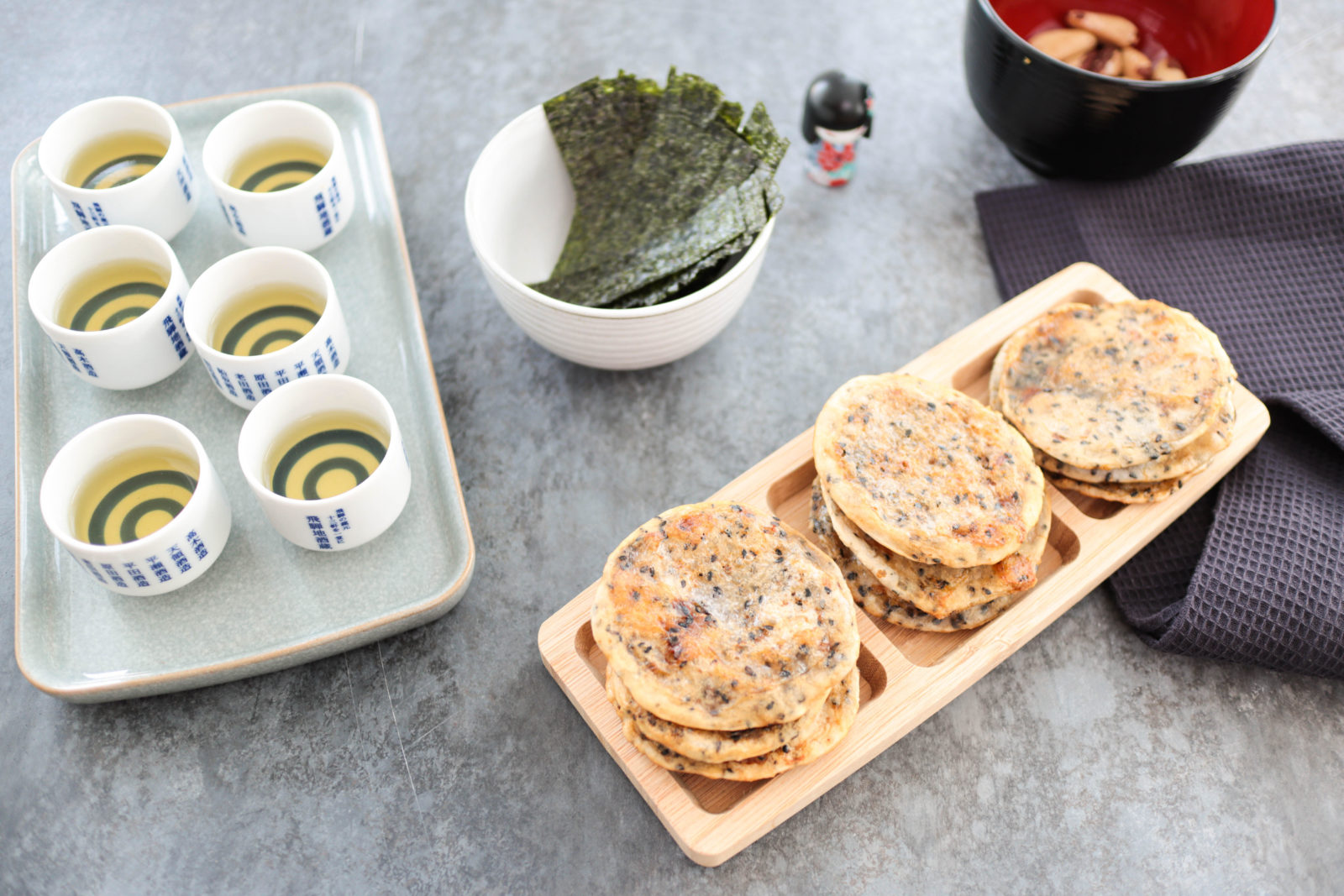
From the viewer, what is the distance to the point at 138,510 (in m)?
1.48

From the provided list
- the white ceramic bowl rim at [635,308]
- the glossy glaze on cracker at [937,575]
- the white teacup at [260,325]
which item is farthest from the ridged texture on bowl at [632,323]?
the glossy glaze on cracker at [937,575]

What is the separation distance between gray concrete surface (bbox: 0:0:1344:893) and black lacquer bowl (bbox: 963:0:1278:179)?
244 mm

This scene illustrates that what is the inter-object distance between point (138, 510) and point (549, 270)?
837 millimetres

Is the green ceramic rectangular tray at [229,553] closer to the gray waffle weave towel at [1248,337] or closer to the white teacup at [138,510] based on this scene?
the white teacup at [138,510]

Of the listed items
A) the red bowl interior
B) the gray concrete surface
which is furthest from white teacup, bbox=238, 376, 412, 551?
the red bowl interior

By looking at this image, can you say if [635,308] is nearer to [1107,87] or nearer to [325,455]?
[325,455]

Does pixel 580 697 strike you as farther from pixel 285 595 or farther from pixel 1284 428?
pixel 1284 428

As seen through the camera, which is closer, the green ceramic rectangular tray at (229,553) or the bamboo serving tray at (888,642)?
the bamboo serving tray at (888,642)

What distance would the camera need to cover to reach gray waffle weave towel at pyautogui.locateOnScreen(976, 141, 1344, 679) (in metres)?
1.53

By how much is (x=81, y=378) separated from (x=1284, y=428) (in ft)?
6.85

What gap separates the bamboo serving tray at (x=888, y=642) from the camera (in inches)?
52.3

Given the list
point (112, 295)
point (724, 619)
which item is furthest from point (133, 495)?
point (724, 619)

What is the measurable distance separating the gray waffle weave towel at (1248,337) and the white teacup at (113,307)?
5.12ft

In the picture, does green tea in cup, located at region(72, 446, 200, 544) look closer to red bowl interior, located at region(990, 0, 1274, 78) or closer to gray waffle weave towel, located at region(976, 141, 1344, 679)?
gray waffle weave towel, located at region(976, 141, 1344, 679)
